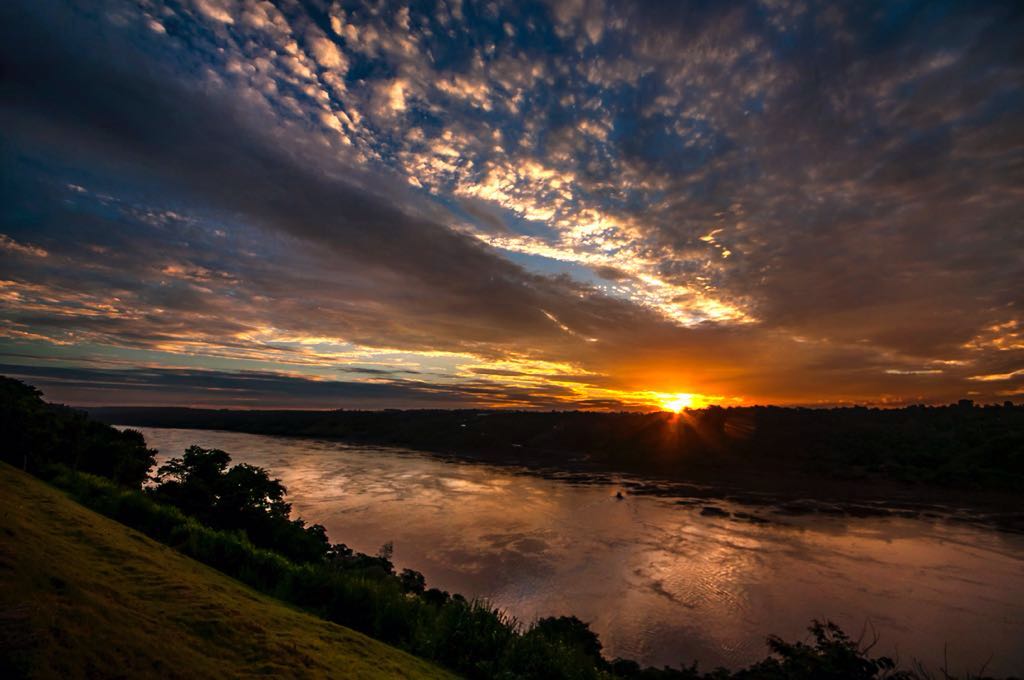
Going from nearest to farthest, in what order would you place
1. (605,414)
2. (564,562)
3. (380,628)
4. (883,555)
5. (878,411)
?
(380,628) → (564,562) → (883,555) → (878,411) → (605,414)

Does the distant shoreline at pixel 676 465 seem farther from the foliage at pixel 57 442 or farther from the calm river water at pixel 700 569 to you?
the foliage at pixel 57 442

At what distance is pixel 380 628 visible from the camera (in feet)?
36.3

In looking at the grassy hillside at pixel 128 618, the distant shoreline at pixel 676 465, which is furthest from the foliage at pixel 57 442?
the distant shoreline at pixel 676 465

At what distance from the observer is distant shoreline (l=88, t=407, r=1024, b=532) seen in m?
53.5

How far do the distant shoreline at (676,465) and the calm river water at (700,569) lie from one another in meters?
8.33

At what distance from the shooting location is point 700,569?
102 feet

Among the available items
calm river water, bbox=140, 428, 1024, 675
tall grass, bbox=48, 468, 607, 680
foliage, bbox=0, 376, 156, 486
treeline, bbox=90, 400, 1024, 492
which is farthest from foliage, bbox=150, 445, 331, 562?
treeline, bbox=90, 400, 1024, 492

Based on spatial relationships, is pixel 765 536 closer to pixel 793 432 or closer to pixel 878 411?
pixel 793 432

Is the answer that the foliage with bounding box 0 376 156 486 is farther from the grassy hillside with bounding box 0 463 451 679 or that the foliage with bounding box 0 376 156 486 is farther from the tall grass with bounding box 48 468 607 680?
the grassy hillside with bounding box 0 463 451 679

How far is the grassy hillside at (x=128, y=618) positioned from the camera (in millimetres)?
A: 3438

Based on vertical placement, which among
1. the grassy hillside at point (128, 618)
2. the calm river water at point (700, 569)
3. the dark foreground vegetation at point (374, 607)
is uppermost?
the grassy hillside at point (128, 618)

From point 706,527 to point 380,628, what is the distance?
128 ft

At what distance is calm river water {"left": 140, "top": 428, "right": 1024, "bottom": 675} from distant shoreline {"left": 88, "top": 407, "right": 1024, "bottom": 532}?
27.3 ft

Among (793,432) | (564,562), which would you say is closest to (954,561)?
(564,562)
